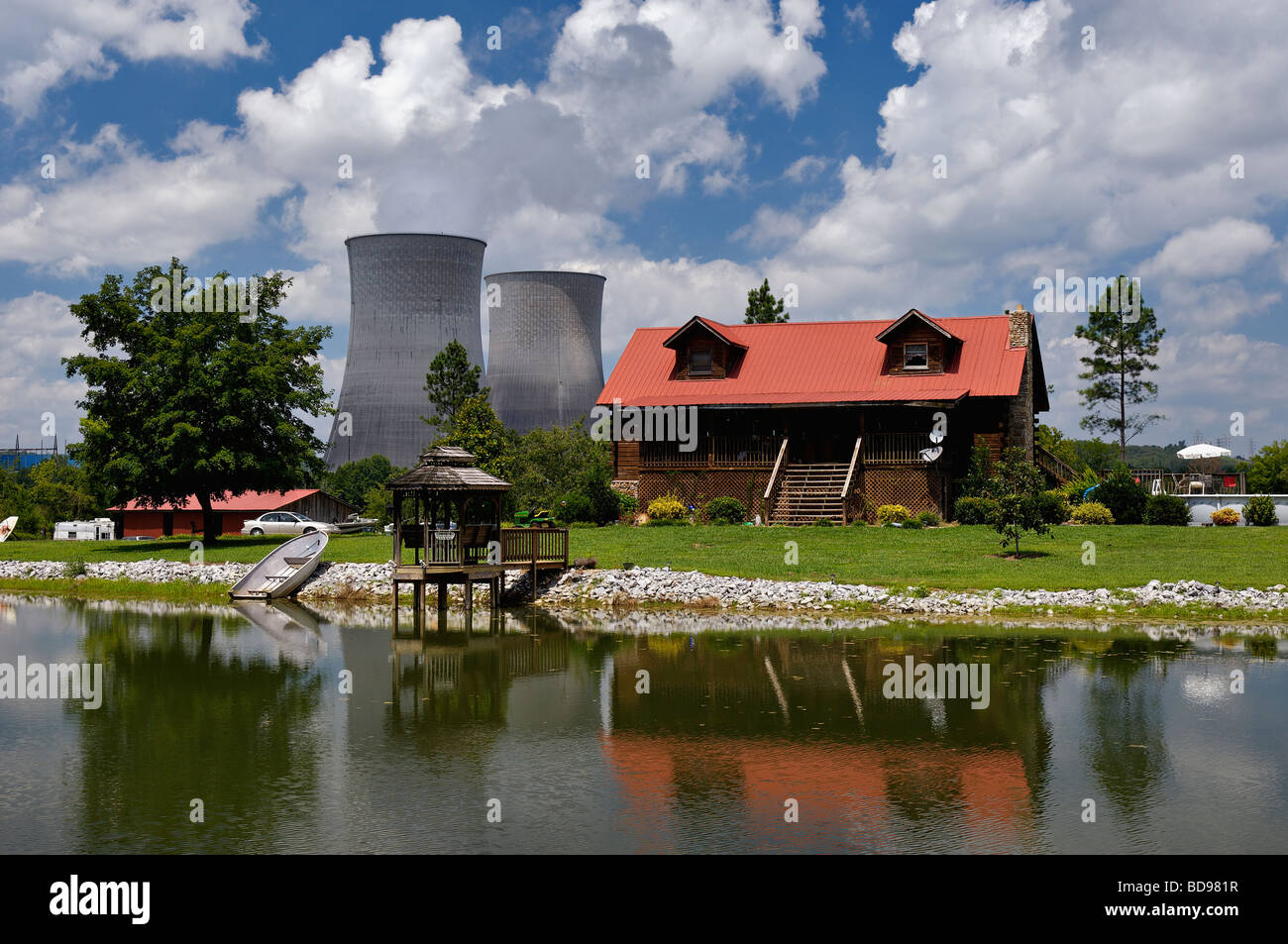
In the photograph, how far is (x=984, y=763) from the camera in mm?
13188

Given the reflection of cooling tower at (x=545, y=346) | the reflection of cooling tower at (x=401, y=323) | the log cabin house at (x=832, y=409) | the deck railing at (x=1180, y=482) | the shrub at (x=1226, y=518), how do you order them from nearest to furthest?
the shrub at (x=1226, y=518) → the log cabin house at (x=832, y=409) → the deck railing at (x=1180, y=482) → the reflection of cooling tower at (x=401, y=323) → the reflection of cooling tower at (x=545, y=346)

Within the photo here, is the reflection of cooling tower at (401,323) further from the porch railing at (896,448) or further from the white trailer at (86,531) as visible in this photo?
the porch railing at (896,448)

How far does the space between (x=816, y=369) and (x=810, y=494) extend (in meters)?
6.69

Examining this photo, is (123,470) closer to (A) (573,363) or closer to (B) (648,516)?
(B) (648,516)

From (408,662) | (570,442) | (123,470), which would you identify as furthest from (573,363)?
(408,662)

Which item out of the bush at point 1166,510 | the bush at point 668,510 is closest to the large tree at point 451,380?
the bush at point 668,510

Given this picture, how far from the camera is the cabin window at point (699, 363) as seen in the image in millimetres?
46125

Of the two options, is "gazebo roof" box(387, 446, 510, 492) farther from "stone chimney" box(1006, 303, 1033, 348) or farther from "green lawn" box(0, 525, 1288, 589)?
"stone chimney" box(1006, 303, 1033, 348)

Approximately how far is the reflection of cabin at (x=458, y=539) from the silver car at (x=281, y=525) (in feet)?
79.3

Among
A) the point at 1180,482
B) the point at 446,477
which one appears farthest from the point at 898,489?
the point at 446,477

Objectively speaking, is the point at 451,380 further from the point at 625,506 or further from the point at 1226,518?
the point at 1226,518

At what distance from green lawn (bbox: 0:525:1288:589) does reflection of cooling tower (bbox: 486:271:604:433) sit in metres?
41.8

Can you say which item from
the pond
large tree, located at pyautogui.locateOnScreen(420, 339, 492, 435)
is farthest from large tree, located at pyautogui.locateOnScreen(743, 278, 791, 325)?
the pond
